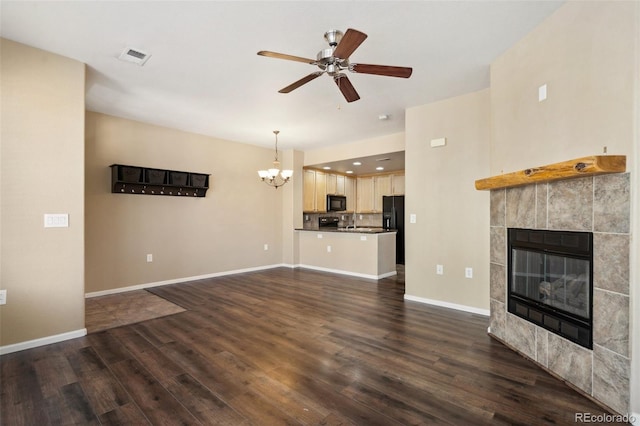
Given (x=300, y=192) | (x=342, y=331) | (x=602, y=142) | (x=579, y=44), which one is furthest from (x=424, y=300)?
(x=300, y=192)

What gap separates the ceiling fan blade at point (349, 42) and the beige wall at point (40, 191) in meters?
2.72

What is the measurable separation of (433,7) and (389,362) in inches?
109

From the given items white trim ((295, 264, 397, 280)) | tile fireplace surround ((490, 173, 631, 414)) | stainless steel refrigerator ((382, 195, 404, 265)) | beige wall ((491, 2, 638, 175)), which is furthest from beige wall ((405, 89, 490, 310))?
stainless steel refrigerator ((382, 195, 404, 265))

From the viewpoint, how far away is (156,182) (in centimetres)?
497

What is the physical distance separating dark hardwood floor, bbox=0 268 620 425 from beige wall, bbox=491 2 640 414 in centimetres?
81

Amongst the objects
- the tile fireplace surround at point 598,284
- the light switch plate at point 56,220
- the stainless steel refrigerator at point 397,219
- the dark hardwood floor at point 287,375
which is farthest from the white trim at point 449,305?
the light switch plate at point 56,220

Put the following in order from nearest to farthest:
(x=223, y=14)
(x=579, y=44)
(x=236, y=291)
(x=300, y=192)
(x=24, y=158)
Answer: (x=579, y=44) → (x=223, y=14) → (x=24, y=158) → (x=236, y=291) → (x=300, y=192)

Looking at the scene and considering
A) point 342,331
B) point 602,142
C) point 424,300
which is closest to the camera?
point 602,142

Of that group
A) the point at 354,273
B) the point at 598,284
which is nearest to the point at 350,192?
the point at 354,273

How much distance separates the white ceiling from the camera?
2.26m

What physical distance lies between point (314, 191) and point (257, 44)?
16.0 ft

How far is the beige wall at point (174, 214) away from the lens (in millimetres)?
4555

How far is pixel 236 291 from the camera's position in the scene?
15.7 ft

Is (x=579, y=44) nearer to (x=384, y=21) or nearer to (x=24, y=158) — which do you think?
(x=384, y=21)
